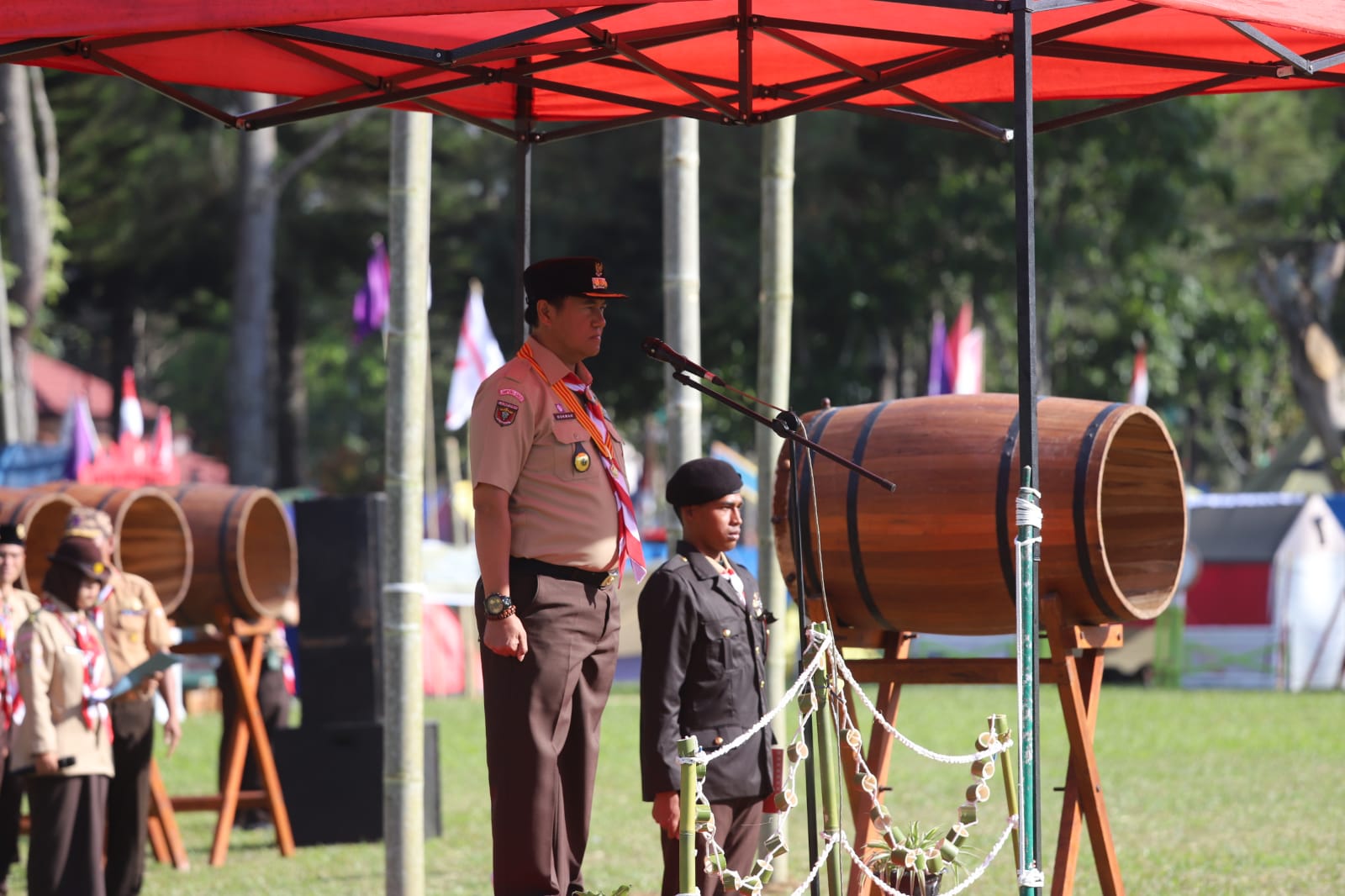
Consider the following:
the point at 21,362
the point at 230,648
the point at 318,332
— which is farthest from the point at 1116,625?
the point at 318,332

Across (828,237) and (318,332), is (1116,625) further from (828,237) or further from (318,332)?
(318,332)

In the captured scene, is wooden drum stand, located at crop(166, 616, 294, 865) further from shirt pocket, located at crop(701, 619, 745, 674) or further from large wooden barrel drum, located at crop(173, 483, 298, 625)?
shirt pocket, located at crop(701, 619, 745, 674)

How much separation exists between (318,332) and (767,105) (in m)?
46.2

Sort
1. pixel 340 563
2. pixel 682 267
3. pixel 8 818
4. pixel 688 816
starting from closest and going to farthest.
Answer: pixel 688 816, pixel 682 267, pixel 8 818, pixel 340 563

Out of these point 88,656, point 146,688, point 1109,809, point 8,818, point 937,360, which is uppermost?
point 937,360

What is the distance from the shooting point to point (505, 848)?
5281 millimetres

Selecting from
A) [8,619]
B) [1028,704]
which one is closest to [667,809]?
[1028,704]

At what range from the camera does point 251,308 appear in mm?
32625

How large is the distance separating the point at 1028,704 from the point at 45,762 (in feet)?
15.1

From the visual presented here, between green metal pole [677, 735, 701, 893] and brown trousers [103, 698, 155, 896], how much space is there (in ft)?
16.7

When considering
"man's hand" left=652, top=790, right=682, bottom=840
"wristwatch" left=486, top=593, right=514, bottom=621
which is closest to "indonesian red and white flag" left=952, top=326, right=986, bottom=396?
"man's hand" left=652, top=790, right=682, bottom=840

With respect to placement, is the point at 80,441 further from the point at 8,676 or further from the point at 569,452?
the point at 569,452

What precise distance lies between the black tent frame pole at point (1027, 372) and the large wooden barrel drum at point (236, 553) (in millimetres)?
7330

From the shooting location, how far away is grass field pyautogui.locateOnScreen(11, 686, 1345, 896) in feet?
30.8
